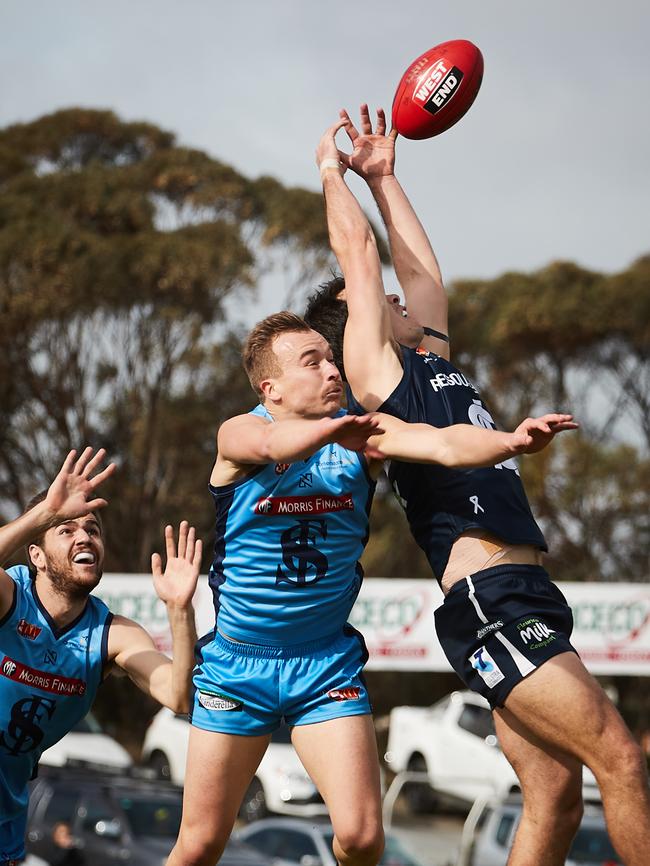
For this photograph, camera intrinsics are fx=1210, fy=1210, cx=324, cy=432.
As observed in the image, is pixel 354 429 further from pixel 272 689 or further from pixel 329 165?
pixel 329 165

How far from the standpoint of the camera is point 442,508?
4898mm

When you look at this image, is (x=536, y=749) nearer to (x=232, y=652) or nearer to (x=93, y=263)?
(x=232, y=652)

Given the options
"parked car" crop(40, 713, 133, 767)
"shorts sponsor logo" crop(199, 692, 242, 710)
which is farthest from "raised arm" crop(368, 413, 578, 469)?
"parked car" crop(40, 713, 133, 767)

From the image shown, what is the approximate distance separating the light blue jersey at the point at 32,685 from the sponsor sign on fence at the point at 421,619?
10815 millimetres

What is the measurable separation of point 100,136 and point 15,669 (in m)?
27.7

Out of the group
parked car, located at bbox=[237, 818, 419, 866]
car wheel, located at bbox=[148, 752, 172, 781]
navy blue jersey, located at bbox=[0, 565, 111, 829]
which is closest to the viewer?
navy blue jersey, located at bbox=[0, 565, 111, 829]

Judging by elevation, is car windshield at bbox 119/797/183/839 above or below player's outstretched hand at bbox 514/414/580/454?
below

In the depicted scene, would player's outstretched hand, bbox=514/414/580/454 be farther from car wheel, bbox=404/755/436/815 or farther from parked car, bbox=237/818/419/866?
car wheel, bbox=404/755/436/815

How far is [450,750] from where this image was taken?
1906 cm

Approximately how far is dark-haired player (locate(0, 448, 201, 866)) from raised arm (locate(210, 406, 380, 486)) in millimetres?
633

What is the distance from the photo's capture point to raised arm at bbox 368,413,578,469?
13.3 ft

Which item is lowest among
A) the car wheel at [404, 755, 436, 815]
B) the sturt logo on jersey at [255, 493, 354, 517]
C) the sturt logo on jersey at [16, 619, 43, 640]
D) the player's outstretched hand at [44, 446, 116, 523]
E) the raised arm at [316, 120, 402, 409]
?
the car wheel at [404, 755, 436, 815]

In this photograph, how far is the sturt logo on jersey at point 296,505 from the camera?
15.9 feet

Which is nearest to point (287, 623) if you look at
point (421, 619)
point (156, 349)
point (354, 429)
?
point (354, 429)
